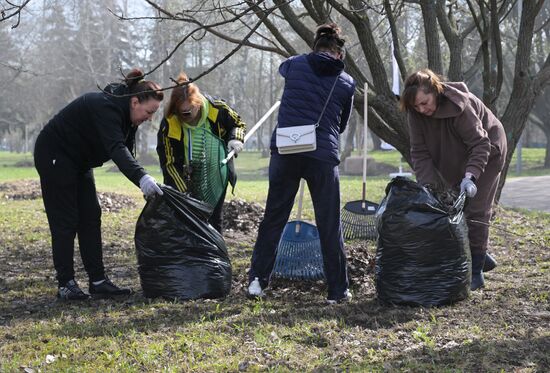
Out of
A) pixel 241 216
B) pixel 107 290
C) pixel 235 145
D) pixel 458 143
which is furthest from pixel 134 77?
pixel 241 216

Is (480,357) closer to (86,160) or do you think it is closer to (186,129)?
(186,129)

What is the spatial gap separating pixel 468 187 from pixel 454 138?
423 millimetres

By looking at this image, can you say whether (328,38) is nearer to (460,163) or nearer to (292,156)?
(292,156)

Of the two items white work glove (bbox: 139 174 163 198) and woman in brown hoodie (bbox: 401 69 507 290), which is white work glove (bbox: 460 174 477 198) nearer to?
woman in brown hoodie (bbox: 401 69 507 290)

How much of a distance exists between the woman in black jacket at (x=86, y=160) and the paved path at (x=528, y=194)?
7656 millimetres

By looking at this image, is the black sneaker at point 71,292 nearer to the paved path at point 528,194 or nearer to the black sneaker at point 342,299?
the black sneaker at point 342,299

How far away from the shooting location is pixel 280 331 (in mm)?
3525

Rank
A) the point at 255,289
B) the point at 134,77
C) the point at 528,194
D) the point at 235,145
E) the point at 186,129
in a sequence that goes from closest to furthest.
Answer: the point at 134,77 → the point at 255,289 → the point at 186,129 → the point at 235,145 → the point at 528,194

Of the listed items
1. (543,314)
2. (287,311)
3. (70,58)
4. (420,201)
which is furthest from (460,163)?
(70,58)

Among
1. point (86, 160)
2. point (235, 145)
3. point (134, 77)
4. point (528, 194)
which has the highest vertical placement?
point (134, 77)

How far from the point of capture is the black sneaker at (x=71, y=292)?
4.33m

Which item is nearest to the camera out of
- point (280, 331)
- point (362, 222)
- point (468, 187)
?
point (280, 331)

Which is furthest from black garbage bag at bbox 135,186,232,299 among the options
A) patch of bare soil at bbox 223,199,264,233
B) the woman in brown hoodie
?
patch of bare soil at bbox 223,199,264,233

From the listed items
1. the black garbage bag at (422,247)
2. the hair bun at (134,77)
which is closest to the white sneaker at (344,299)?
the black garbage bag at (422,247)
